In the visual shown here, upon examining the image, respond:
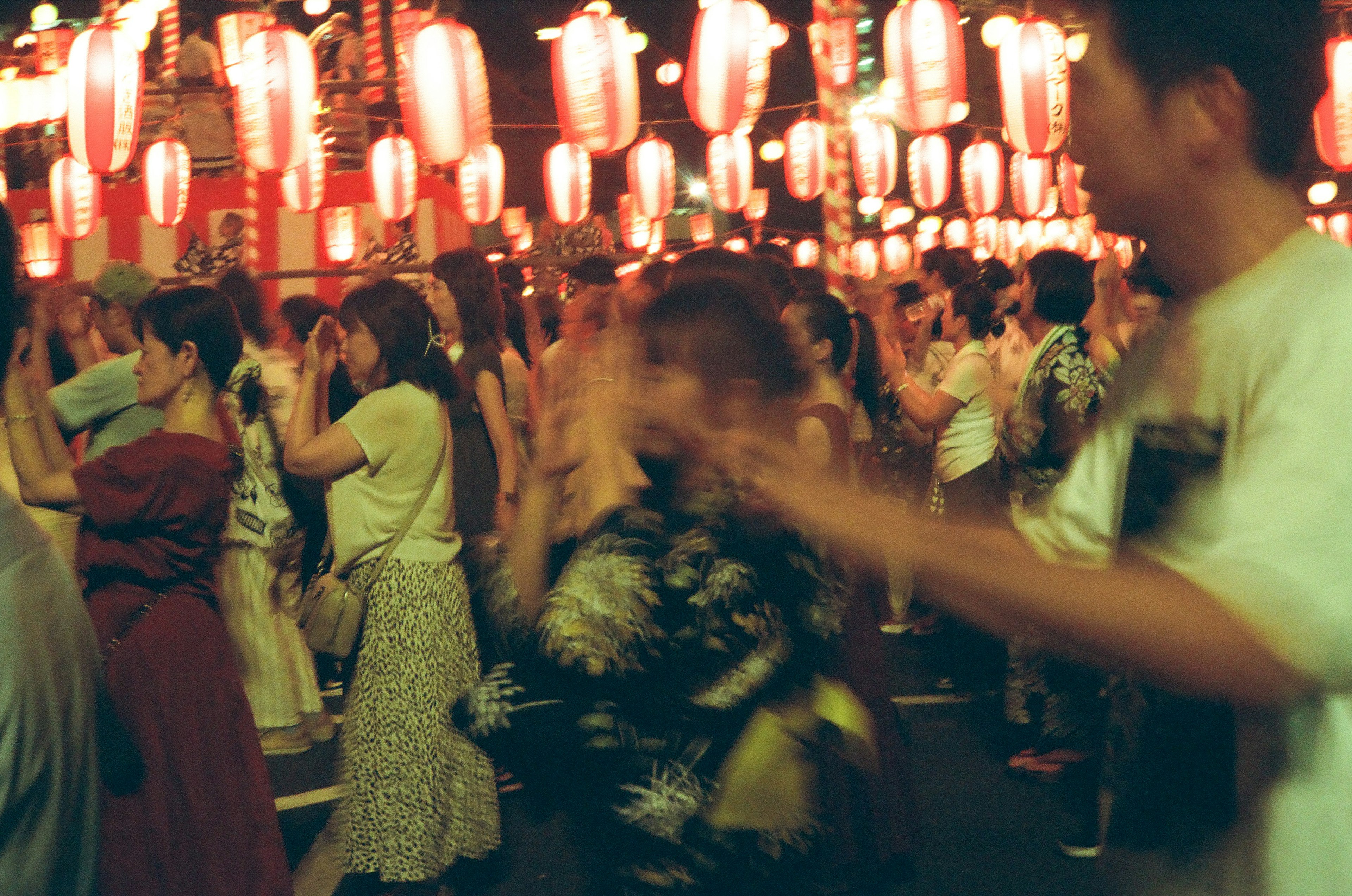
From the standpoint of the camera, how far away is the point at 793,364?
2.03m

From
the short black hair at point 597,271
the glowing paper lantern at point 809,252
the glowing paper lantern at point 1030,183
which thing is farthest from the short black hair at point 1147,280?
A: the glowing paper lantern at point 809,252

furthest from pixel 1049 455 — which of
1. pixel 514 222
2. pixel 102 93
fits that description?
pixel 514 222

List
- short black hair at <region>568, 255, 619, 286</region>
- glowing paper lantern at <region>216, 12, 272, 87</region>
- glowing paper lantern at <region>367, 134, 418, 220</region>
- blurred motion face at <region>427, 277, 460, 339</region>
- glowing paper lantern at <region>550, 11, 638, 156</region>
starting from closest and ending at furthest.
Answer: blurred motion face at <region>427, 277, 460, 339</region>
short black hair at <region>568, 255, 619, 286</region>
glowing paper lantern at <region>550, 11, 638, 156</region>
glowing paper lantern at <region>216, 12, 272, 87</region>
glowing paper lantern at <region>367, 134, 418, 220</region>

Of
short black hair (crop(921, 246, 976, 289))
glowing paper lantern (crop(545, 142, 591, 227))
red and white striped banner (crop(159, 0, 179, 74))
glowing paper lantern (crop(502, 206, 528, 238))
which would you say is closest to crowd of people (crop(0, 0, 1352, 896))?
short black hair (crop(921, 246, 976, 289))

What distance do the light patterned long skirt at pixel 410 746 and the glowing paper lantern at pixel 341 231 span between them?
433 inches

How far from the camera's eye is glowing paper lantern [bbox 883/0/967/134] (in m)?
8.34

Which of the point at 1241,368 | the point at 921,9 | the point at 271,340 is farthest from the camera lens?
the point at 921,9

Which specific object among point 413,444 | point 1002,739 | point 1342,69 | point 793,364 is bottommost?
point 1002,739

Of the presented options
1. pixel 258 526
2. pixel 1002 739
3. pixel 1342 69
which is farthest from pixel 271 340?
pixel 1342 69

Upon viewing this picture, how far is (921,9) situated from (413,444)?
6.07 m

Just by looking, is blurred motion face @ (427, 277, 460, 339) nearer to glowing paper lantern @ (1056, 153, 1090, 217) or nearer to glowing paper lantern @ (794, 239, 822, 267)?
glowing paper lantern @ (1056, 153, 1090, 217)

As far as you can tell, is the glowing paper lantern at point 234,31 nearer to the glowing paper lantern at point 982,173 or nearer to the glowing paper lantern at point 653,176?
the glowing paper lantern at point 653,176

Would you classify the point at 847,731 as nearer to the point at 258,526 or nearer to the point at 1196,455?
the point at 1196,455

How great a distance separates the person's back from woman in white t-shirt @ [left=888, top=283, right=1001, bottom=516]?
4.44m
